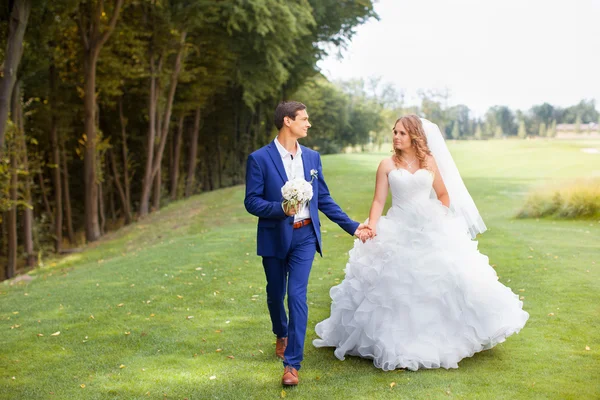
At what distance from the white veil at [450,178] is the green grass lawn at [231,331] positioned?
1362mm

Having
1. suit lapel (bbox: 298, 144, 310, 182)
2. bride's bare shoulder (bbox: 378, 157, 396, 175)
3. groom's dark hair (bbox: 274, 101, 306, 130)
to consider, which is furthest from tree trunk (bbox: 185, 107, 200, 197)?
groom's dark hair (bbox: 274, 101, 306, 130)

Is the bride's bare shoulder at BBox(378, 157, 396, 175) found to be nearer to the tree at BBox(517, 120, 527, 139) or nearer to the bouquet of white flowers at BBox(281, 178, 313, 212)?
the bouquet of white flowers at BBox(281, 178, 313, 212)

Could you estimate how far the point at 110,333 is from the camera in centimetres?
788

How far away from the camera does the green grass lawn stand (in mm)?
5598

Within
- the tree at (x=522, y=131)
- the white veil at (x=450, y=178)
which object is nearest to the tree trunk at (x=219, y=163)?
the white veil at (x=450, y=178)

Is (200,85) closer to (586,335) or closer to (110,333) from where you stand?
(110,333)

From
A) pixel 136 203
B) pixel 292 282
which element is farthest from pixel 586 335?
pixel 136 203

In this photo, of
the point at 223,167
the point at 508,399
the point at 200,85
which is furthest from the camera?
the point at 223,167

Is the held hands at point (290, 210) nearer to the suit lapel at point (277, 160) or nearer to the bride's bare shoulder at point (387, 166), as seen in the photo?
the suit lapel at point (277, 160)

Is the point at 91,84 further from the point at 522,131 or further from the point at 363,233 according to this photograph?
the point at 522,131

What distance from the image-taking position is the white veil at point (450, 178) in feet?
22.0

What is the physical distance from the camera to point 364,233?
6242mm

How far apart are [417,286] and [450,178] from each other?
4.49 ft

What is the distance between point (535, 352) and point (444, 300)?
119 cm
